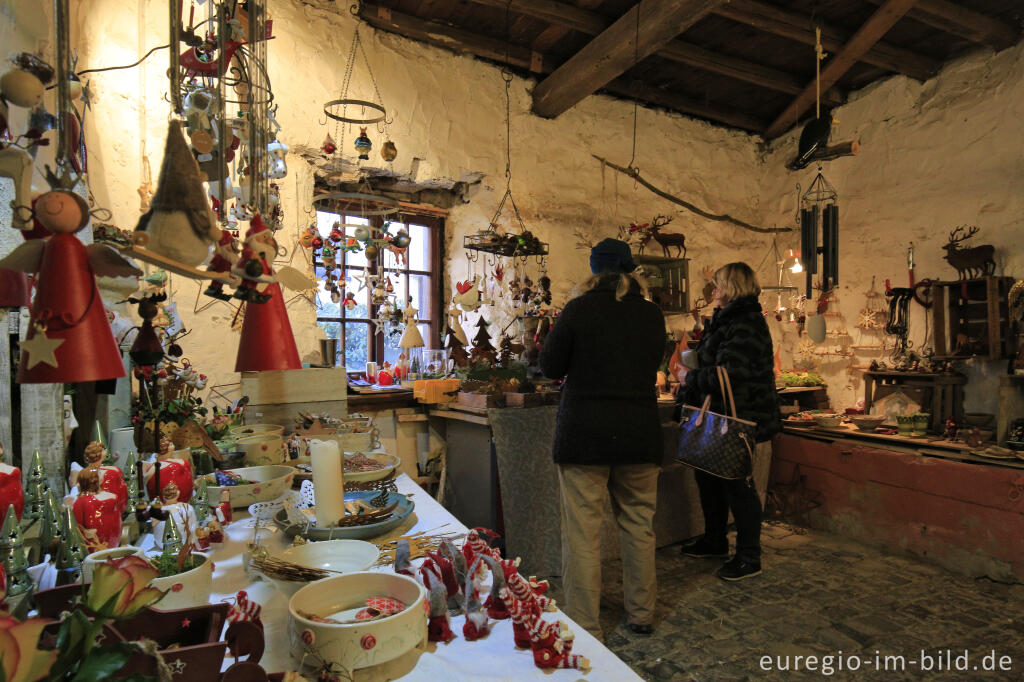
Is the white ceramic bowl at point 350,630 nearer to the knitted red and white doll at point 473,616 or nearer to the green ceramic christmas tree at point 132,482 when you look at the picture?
the knitted red and white doll at point 473,616

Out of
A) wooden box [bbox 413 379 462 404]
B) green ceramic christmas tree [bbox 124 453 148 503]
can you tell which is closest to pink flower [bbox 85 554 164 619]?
green ceramic christmas tree [bbox 124 453 148 503]

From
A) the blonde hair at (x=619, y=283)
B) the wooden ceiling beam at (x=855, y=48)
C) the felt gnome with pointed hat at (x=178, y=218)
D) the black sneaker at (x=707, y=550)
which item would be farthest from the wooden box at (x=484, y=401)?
the wooden ceiling beam at (x=855, y=48)

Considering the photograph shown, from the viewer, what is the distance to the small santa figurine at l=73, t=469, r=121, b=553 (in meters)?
1.06

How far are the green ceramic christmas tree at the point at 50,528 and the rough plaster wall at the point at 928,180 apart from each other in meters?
4.77

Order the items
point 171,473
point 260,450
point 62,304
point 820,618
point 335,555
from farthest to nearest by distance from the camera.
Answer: point 820,618, point 260,450, point 171,473, point 335,555, point 62,304

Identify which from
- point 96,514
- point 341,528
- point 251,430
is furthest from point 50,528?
point 251,430

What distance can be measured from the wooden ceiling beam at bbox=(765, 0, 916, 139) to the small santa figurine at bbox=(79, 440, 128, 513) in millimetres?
4466

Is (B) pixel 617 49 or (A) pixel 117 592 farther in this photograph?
(B) pixel 617 49

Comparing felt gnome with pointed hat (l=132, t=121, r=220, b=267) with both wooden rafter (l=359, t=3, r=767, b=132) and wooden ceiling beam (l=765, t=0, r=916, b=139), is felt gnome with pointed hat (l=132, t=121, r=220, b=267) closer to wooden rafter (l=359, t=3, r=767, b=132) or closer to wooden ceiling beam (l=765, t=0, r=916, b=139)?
wooden rafter (l=359, t=3, r=767, b=132)

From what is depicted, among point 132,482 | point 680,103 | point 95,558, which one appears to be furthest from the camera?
point 680,103

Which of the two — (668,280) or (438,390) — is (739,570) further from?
(668,280)

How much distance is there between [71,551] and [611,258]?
6.23ft

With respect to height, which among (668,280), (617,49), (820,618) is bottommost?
(820,618)

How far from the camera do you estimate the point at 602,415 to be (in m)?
2.24
